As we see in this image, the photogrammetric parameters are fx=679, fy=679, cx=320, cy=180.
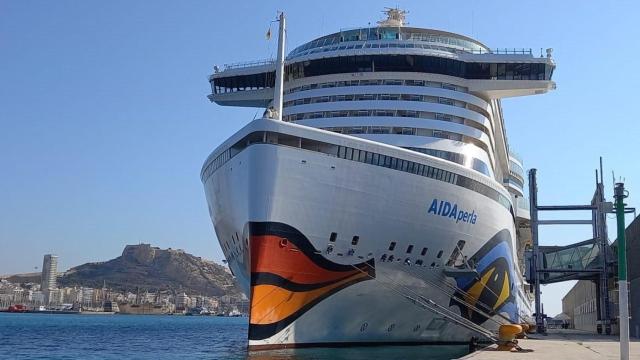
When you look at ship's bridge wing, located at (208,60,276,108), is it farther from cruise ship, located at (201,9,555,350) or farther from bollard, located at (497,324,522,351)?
bollard, located at (497,324,522,351)

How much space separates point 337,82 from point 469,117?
6.06 meters

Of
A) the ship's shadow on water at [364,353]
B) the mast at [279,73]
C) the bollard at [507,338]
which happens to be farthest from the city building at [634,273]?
the mast at [279,73]

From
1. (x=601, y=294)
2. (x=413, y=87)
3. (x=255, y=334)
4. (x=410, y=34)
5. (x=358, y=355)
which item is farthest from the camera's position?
(x=601, y=294)

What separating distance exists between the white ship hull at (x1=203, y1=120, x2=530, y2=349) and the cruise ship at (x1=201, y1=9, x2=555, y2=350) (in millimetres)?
46

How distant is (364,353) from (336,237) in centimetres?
446

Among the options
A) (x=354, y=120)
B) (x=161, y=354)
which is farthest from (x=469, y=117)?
(x=161, y=354)

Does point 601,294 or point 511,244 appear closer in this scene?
point 511,244

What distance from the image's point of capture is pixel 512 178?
158 feet

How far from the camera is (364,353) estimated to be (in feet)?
77.0

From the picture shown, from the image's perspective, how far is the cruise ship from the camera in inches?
854

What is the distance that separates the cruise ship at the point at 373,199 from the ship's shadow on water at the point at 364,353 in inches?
13.0

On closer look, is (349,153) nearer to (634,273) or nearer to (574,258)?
(634,273)

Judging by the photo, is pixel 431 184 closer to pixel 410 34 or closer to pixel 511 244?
pixel 511 244

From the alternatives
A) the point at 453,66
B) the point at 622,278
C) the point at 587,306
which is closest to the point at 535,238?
the point at 453,66
